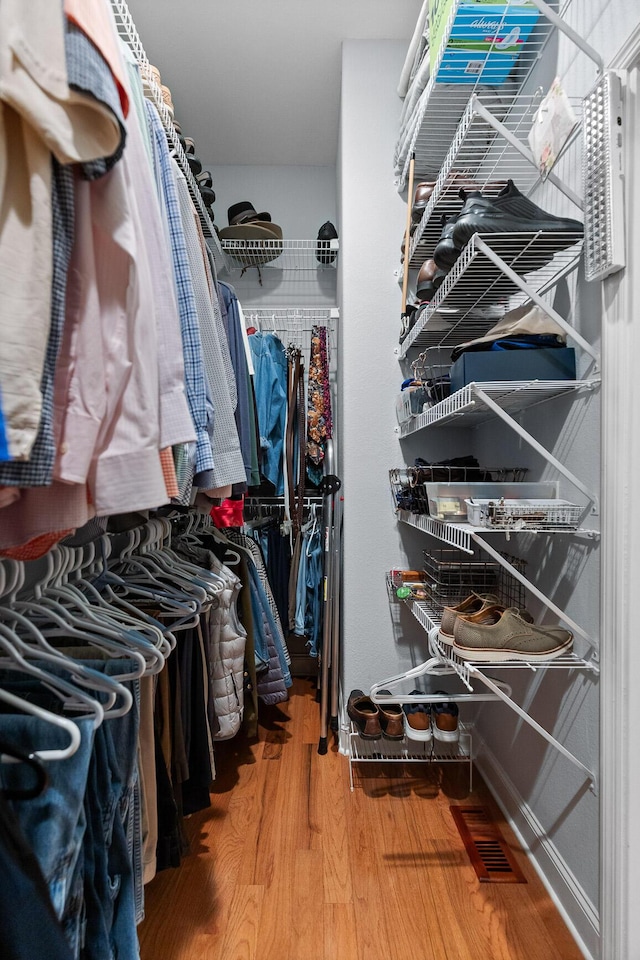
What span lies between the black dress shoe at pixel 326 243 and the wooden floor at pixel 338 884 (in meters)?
2.45

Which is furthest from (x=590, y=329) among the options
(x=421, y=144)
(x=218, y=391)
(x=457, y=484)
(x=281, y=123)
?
(x=281, y=123)

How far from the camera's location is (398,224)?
223 cm

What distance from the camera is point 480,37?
4.99 feet

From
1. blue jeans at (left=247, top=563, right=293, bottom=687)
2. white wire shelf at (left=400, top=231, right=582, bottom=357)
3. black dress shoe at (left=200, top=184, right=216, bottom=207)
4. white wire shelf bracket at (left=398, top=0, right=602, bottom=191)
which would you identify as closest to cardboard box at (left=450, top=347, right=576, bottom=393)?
white wire shelf at (left=400, top=231, right=582, bottom=357)

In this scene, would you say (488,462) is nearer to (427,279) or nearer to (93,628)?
(427,279)

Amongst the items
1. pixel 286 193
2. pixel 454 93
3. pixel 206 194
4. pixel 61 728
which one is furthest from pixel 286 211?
pixel 61 728

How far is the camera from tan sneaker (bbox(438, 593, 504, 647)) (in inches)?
58.8

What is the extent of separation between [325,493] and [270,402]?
1.59ft

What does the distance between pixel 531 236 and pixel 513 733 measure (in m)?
1.49

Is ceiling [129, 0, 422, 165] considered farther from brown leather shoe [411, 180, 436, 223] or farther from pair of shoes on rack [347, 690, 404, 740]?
pair of shoes on rack [347, 690, 404, 740]

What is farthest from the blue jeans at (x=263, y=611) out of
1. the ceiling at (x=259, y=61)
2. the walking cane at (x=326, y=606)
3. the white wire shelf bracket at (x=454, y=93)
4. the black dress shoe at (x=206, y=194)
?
the ceiling at (x=259, y=61)

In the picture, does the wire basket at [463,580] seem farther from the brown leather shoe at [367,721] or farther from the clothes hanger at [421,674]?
the brown leather shoe at [367,721]

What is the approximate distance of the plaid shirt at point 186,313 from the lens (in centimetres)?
100

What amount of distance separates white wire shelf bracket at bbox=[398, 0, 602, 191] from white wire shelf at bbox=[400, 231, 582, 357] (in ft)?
1.77
